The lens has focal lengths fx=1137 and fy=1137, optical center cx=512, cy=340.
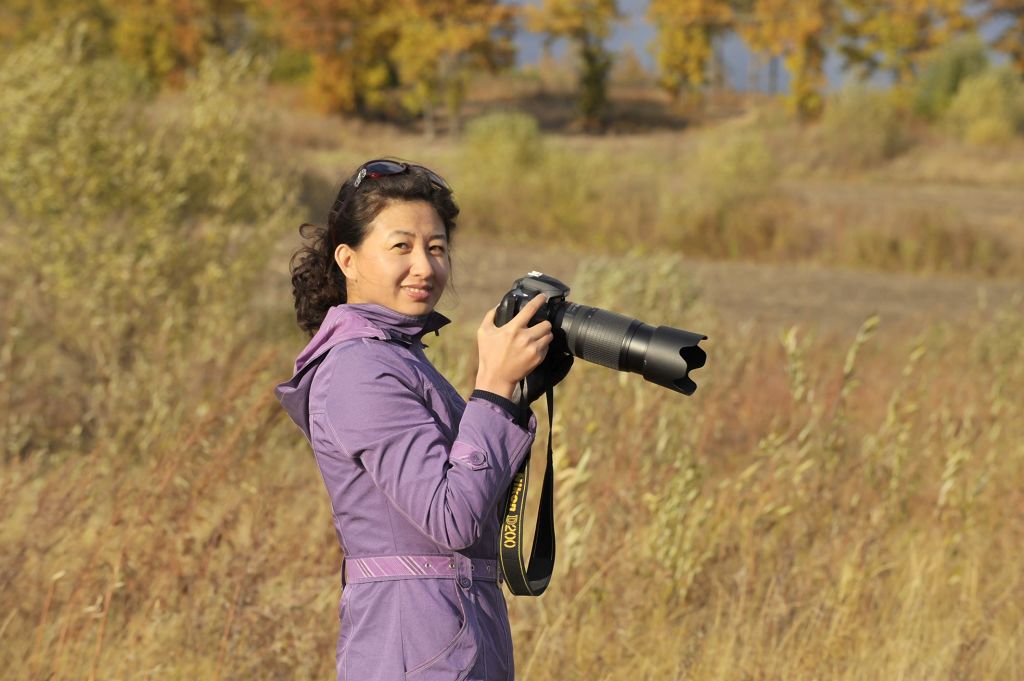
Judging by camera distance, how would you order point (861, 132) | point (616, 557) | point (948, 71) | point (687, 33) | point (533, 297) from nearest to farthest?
1. point (533, 297)
2. point (616, 557)
3. point (861, 132)
4. point (948, 71)
5. point (687, 33)

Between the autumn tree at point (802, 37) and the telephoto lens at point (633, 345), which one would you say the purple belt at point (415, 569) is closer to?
the telephoto lens at point (633, 345)

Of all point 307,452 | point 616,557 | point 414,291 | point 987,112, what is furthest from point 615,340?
point 987,112

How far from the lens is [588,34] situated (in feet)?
152

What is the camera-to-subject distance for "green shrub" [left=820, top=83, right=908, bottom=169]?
29.9 meters

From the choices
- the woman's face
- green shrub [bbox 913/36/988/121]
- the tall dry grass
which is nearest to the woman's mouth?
the woman's face

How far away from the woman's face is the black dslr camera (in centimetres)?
14

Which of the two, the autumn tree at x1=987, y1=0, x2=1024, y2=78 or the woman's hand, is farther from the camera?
the autumn tree at x1=987, y1=0, x2=1024, y2=78

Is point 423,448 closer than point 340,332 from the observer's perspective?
Yes

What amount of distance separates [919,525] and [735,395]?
3.78 ft

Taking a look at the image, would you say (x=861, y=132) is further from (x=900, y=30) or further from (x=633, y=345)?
(x=633, y=345)

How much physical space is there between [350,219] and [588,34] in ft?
152

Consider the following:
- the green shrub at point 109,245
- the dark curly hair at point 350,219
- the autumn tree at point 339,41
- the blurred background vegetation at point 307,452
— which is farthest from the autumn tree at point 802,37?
the dark curly hair at point 350,219

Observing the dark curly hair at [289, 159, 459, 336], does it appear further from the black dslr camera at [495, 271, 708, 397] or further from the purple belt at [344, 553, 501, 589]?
the purple belt at [344, 553, 501, 589]

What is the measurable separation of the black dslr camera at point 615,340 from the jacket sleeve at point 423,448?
0.62 feet
